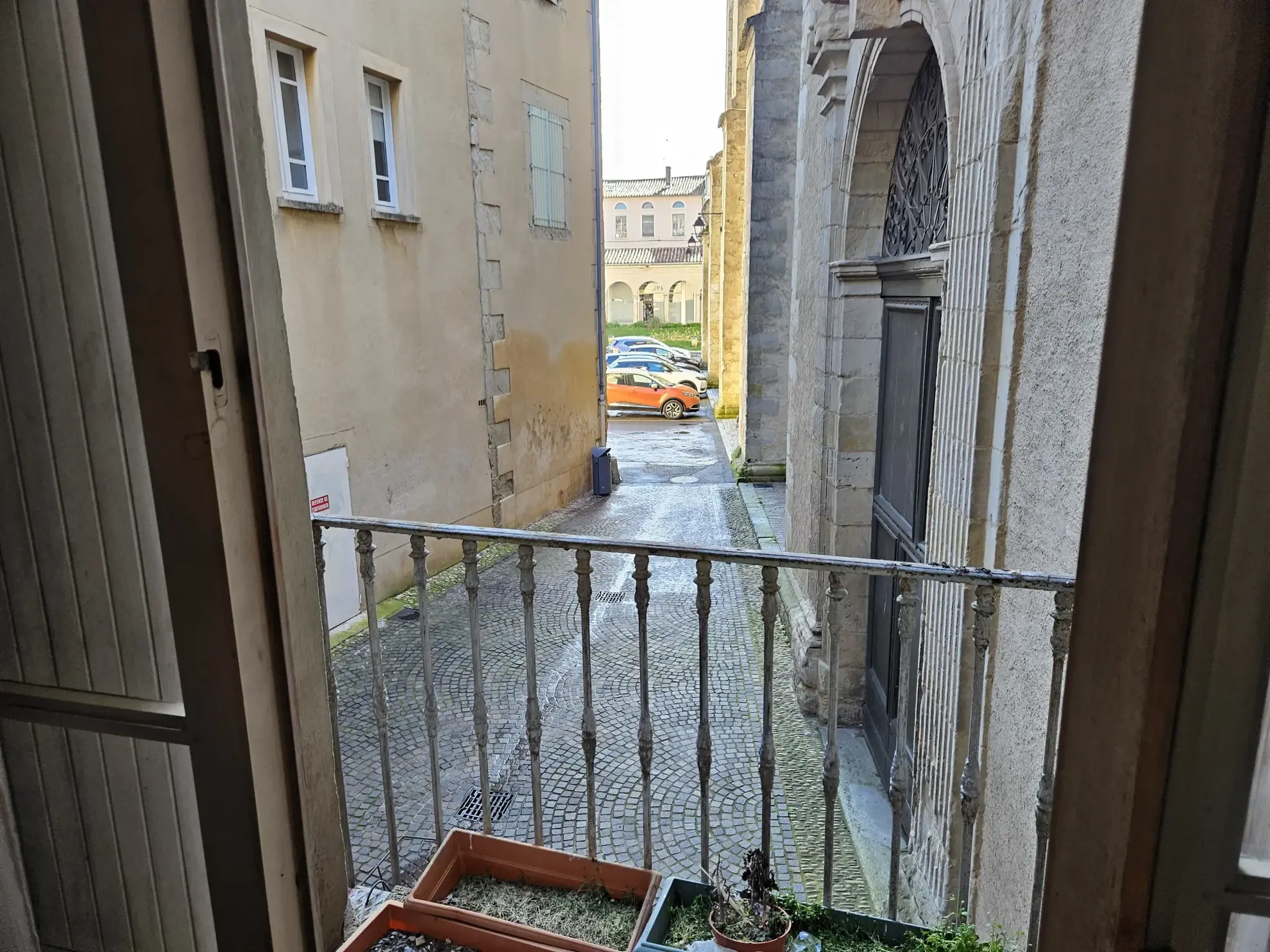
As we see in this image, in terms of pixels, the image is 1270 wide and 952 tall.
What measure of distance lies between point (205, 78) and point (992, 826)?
2.79m

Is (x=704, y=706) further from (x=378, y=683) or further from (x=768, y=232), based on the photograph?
(x=768, y=232)

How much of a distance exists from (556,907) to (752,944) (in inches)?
25.8

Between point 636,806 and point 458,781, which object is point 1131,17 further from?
point 458,781

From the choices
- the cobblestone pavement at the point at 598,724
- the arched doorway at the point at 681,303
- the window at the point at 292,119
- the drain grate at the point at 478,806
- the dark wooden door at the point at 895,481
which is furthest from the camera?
the arched doorway at the point at 681,303

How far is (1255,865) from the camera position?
0.86 meters

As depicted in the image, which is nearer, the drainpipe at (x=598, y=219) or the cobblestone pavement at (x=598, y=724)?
the cobblestone pavement at (x=598, y=724)

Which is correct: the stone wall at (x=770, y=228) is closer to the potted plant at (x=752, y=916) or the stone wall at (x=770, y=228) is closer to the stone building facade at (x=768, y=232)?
the stone building facade at (x=768, y=232)

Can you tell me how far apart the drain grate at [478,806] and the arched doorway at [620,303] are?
46.8 m

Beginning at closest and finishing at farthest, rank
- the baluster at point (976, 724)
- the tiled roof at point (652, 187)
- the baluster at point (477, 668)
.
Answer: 1. the baluster at point (976, 724)
2. the baluster at point (477, 668)
3. the tiled roof at point (652, 187)

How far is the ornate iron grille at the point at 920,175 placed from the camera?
358cm

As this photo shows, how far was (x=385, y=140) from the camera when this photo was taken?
7273 millimetres

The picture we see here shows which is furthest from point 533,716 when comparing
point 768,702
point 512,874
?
point 768,702

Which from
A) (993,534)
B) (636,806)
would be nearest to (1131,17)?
(993,534)

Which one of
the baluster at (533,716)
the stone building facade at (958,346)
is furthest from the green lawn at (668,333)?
the baluster at (533,716)
